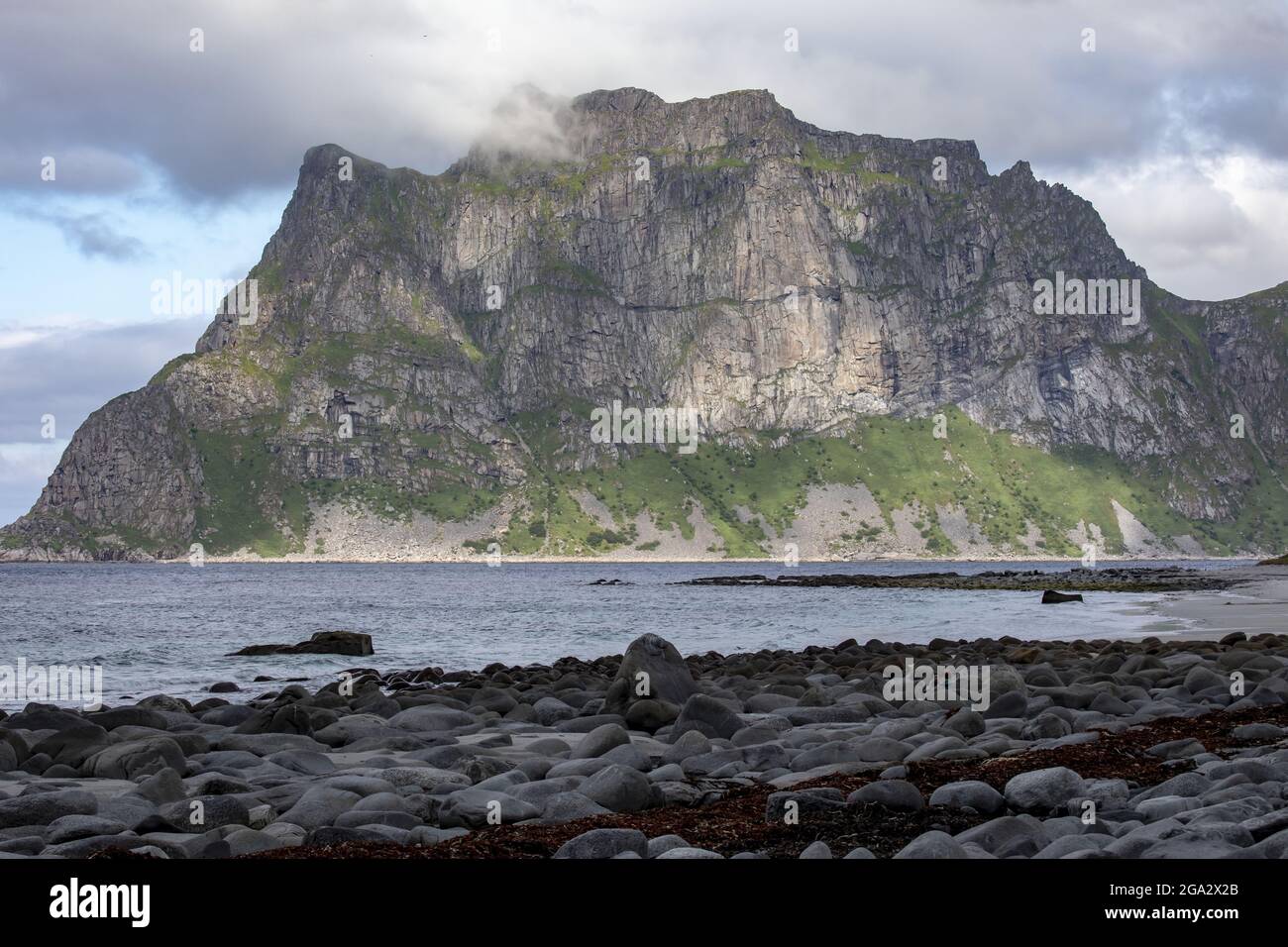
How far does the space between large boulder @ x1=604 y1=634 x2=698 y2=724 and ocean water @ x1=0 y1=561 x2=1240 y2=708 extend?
1244 centimetres

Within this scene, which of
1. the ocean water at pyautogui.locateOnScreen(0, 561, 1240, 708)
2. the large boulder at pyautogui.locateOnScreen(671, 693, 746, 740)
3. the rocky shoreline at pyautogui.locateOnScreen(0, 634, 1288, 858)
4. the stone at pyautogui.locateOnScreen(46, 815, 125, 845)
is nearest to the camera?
the rocky shoreline at pyautogui.locateOnScreen(0, 634, 1288, 858)

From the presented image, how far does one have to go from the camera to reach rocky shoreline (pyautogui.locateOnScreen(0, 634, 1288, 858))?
9.79m

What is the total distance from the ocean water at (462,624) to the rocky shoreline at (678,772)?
1246 centimetres

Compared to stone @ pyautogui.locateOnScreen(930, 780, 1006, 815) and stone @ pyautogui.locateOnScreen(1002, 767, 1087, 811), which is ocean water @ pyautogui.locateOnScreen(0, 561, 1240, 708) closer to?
stone @ pyautogui.locateOnScreen(930, 780, 1006, 815)

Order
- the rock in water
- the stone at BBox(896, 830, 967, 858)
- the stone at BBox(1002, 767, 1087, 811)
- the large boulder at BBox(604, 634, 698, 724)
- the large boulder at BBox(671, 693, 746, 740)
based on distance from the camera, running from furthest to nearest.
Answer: the rock in water
the large boulder at BBox(604, 634, 698, 724)
the large boulder at BBox(671, 693, 746, 740)
the stone at BBox(1002, 767, 1087, 811)
the stone at BBox(896, 830, 967, 858)

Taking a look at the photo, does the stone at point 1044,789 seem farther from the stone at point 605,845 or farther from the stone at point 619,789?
the stone at point 605,845

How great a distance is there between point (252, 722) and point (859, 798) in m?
12.0

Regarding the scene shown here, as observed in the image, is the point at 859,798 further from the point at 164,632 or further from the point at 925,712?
the point at 164,632

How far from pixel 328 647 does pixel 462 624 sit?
70.9 ft

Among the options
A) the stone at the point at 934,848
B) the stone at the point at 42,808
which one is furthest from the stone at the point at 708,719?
the stone at the point at 934,848

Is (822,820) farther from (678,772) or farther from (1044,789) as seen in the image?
(678,772)

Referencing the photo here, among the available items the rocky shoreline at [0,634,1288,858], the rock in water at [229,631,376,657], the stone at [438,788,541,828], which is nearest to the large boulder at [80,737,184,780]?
the rocky shoreline at [0,634,1288,858]

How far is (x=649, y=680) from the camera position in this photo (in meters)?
21.7

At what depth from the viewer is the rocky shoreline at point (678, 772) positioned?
32.1ft
